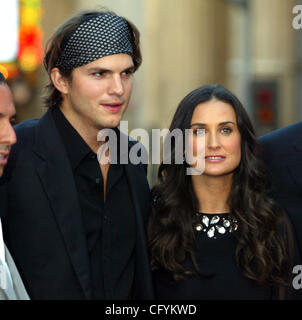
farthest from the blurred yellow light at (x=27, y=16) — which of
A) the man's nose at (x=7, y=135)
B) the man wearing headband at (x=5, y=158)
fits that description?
the man's nose at (x=7, y=135)

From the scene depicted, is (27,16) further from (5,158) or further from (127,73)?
(5,158)

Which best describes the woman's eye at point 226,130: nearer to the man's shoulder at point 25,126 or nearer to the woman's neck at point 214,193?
the woman's neck at point 214,193

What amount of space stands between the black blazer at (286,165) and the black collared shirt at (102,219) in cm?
101

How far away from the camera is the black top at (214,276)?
4262 millimetres

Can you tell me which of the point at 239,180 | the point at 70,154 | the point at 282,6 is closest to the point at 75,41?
the point at 70,154

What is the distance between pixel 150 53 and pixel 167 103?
1462mm

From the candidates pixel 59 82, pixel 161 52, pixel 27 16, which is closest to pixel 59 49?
pixel 59 82

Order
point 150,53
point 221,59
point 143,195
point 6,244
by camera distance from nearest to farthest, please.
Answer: point 6,244, point 143,195, point 150,53, point 221,59

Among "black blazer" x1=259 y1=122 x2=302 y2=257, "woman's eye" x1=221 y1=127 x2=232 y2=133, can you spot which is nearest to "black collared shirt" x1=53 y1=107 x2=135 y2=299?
"woman's eye" x1=221 y1=127 x2=232 y2=133

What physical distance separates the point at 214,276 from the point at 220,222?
0.36 meters

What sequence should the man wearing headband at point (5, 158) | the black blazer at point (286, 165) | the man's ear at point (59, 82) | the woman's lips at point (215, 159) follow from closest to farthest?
the man wearing headband at point (5, 158)
the woman's lips at point (215, 159)
the man's ear at point (59, 82)
the black blazer at point (286, 165)

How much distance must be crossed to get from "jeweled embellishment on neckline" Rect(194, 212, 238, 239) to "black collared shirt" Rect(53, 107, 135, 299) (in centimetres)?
43

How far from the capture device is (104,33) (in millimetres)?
4355
